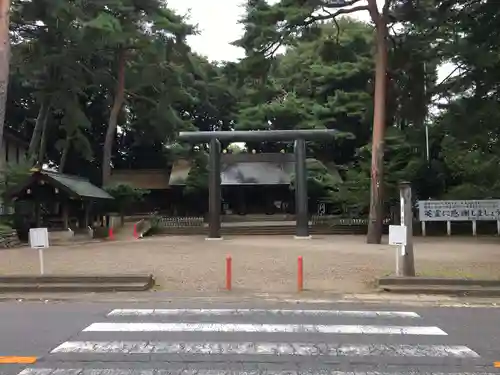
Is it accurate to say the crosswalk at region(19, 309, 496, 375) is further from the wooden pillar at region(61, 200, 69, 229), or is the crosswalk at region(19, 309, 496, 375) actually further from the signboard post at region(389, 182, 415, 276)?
the wooden pillar at region(61, 200, 69, 229)

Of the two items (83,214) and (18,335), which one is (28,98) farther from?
(18,335)

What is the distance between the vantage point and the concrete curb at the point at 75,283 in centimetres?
1163

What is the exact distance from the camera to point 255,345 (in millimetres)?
6957

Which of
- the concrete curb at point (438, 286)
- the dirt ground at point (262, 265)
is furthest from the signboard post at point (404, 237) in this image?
the dirt ground at point (262, 265)

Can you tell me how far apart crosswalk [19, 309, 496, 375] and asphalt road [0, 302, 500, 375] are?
12 mm

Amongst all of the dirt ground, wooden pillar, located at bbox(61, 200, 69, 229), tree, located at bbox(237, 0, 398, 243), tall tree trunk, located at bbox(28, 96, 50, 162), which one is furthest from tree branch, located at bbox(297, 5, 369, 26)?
tall tree trunk, located at bbox(28, 96, 50, 162)

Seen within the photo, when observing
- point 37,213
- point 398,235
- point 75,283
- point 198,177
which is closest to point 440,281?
point 398,235

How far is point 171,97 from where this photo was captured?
3900 cm

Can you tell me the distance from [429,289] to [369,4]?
675 inches

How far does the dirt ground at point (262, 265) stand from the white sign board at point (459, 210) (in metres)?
8.74

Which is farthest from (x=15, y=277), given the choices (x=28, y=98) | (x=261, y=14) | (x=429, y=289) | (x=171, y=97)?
(x=28, y=98)

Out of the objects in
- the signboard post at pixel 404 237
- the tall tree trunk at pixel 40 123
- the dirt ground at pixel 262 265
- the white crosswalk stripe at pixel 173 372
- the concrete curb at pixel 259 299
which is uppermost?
the tall tree trunk at pixel 40 123

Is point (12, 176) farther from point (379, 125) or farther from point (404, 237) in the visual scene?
point (404, 237)

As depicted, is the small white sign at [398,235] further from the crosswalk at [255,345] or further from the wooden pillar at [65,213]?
the wooden pillar at [65,213]
